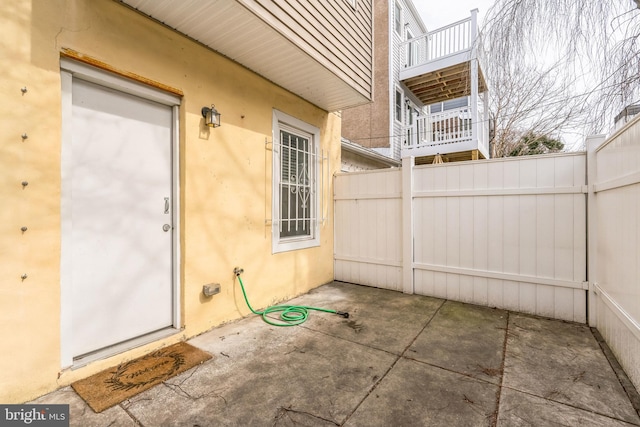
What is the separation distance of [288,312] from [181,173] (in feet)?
6.38

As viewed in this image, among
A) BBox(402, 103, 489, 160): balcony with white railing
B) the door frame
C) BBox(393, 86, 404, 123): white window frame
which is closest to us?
the door frame

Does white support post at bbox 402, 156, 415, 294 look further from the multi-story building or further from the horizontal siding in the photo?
the multi-story building

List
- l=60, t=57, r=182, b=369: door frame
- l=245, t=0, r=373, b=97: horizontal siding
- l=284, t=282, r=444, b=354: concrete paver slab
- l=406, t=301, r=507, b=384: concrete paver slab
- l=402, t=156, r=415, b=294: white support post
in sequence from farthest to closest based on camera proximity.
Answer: l=402, t=156, r=415, b=294: white support post → l=284, t=282, r=444, b=354: concrete paver slab → l=245, t=0, r=373, b=97: horizontal siding → l=406, t=301, r=507, b=384: concrete paver slab → l=60, t=57, r=182, b=369: door frame

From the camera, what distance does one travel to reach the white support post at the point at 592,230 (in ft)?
9.82

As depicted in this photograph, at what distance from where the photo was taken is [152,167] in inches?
100

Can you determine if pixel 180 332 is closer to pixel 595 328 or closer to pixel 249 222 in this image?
pixel 249 222

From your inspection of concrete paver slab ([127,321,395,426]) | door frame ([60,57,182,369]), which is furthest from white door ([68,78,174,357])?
concrete paver slab ([127,321,395,426])

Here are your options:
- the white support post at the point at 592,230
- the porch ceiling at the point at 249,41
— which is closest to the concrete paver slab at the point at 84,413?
the porch ceiling at the point at 249,41

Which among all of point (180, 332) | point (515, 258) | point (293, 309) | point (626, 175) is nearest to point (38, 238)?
A: point (180, 332)

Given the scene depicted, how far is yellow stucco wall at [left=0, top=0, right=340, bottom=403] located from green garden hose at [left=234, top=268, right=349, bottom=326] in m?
0.10

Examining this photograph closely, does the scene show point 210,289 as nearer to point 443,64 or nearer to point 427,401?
point 427,401

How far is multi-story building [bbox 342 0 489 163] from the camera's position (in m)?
7.47

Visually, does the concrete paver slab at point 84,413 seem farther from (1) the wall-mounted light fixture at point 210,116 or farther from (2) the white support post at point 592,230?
(2) the white support post at point 592,230

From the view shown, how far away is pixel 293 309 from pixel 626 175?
3.30m
